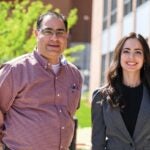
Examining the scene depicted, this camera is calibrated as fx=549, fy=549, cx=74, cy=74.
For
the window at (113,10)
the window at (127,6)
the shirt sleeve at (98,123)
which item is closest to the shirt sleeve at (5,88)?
the shirt sleeve at (98,123)

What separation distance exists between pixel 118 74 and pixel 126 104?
30 cm

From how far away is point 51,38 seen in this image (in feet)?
14.9

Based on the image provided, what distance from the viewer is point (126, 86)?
4898 mm

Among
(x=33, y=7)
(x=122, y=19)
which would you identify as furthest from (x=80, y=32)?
(x=33, y=7)

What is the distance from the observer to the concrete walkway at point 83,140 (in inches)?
536

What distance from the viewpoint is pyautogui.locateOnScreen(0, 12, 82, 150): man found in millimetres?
4438

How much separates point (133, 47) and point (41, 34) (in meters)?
0.84

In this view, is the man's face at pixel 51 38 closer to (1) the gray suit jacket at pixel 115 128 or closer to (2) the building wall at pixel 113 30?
(1) the gray suit jacket at pixel 115 128

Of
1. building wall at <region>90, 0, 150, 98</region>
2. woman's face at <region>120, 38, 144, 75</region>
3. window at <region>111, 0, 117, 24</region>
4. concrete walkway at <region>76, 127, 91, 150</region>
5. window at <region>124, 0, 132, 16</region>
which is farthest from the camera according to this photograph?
window at <region>111, 0, 117, 24</region>

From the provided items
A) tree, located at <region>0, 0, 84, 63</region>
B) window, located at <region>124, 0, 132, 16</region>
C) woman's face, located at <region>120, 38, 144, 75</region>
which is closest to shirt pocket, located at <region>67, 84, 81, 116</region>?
woman's face, located at <region>120, 38, 144, 75</region>

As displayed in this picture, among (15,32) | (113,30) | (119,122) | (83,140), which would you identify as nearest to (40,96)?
(119,122)

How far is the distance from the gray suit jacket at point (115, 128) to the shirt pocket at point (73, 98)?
0.57 feet

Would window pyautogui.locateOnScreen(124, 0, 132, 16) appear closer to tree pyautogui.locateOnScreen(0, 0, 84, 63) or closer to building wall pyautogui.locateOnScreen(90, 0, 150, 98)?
building wall pyautogui.locateOnScreen(90, 0, 150, 98)

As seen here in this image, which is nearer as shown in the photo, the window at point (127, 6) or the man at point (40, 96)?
the man at point (40, 96)
